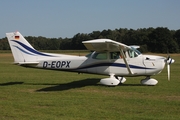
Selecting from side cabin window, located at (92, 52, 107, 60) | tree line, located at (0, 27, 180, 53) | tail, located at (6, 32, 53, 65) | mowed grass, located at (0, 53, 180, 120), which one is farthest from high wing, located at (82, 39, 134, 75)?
tree line, located at (0, 27, 180, 53)

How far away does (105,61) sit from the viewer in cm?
1195

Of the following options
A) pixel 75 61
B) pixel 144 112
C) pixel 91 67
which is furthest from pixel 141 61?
pixel 144 112

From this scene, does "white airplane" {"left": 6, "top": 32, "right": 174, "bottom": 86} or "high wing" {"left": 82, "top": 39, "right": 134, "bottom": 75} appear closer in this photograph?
"high wing" {"left": 82, "top": 39, "right": 134, "bottom": 75}

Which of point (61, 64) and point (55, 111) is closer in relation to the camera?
point (55, 111)

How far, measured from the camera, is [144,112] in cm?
657

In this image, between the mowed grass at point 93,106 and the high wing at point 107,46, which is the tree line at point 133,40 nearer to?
the high wing at point 107,46

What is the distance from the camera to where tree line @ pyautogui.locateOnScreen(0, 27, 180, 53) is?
7862cm

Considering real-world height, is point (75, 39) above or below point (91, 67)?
above

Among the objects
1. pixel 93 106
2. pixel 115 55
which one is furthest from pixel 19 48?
pixel 93 106

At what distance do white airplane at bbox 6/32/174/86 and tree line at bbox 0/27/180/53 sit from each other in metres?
60.3

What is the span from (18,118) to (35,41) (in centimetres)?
9490

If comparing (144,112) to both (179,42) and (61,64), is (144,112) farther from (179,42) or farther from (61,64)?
(179,42)

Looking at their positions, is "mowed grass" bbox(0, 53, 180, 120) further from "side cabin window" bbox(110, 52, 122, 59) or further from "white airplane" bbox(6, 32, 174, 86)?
"side cabin window" bbox(110, 52, 122, 59)

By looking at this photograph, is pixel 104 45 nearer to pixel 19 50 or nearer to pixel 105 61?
pixel 105 61
